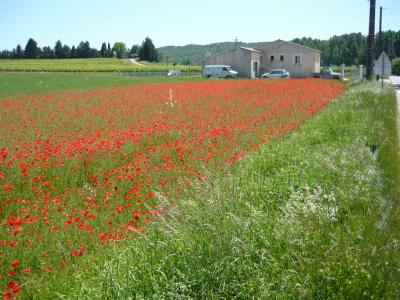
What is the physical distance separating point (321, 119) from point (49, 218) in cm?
928

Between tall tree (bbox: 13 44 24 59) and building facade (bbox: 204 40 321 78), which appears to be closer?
building facade (bbox: 204 40 321 78)

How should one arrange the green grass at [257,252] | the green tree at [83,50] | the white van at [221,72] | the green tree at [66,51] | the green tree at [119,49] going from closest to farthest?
1. the green grass at [257,252]
2. the white van at [221,72]
3. the green tree at [66,51]
4. the green tree at [83,50]
5. the green tree at [119,49]

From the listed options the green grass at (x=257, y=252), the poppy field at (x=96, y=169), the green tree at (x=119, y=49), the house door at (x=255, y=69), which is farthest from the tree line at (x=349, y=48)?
the green grass at (x=257, y=252)

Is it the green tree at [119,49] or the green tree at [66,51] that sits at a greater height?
the green tree at [119,49]

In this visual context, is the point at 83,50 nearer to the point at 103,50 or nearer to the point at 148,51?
the point at 103,50

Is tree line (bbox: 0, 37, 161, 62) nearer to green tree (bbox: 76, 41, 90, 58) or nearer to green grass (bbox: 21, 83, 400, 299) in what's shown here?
green tree (bbox: 76, 41, 90, 58)

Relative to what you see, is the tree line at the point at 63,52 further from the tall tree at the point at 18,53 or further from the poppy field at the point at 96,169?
the poppy field at the point at 96,169

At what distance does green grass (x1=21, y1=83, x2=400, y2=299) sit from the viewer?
3482 millimetres

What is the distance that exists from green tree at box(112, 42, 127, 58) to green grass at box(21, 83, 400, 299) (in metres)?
163

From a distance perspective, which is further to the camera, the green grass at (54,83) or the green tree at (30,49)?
the green tree at (30,49)

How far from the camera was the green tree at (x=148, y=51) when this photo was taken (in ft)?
442

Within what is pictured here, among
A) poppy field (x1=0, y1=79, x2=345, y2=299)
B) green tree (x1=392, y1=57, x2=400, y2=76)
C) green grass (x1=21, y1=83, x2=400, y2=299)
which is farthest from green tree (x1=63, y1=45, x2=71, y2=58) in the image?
green grass (x1=21, y1=83, x2=400, y2=299)

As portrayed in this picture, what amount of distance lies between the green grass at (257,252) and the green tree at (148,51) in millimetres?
133807

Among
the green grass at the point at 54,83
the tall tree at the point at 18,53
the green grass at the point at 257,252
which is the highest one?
the tall tree at the point at 18,53
